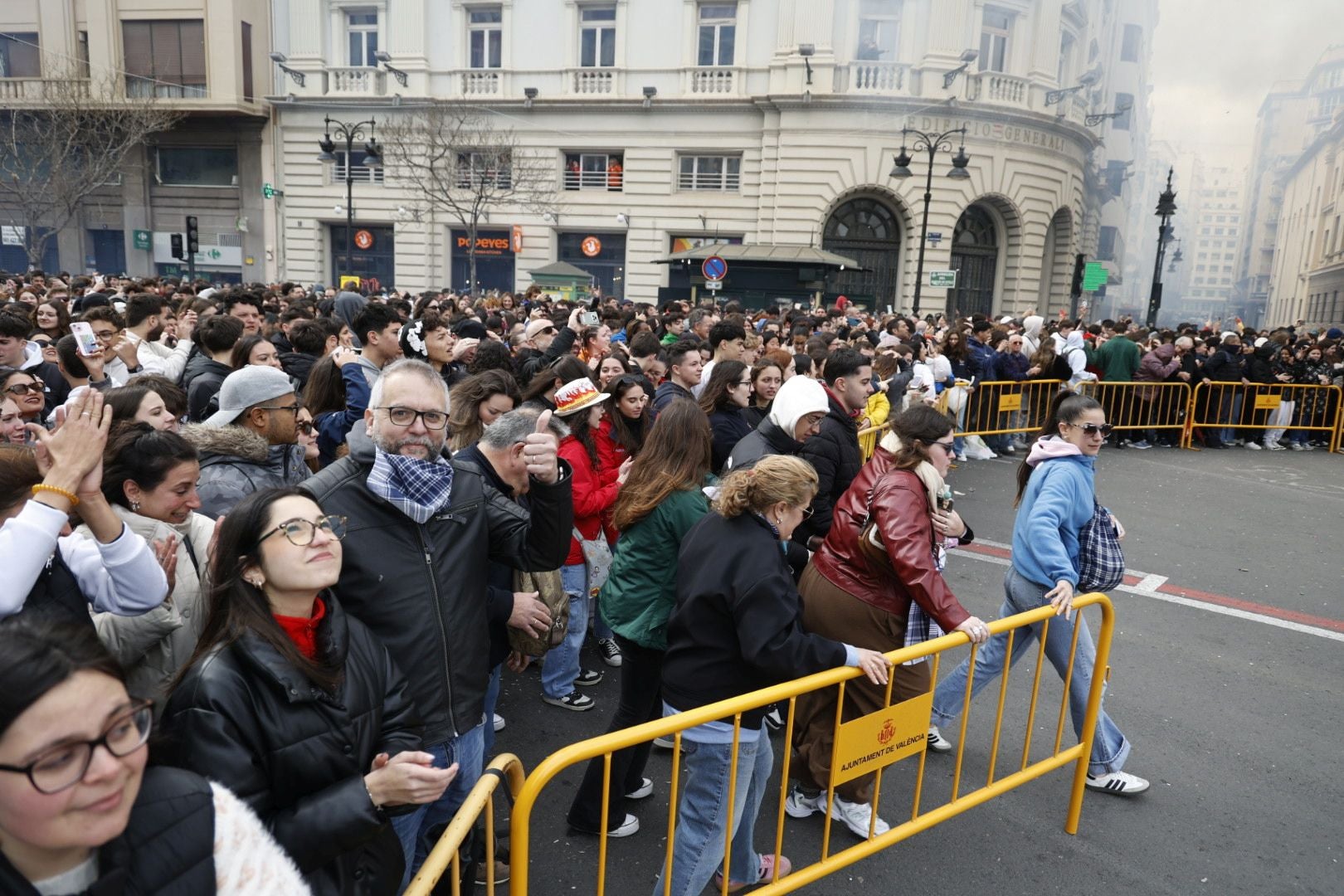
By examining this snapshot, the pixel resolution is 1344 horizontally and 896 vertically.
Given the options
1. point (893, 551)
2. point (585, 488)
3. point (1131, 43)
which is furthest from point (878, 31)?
point (1131, 43)

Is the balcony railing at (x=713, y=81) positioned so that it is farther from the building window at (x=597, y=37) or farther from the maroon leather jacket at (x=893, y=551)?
the maroon leather jacket at (x=893, y=551)

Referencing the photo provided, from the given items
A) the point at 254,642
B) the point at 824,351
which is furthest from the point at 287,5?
the point at 254,642

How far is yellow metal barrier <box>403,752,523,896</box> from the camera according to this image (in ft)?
6.79

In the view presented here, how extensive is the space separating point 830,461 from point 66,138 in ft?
122

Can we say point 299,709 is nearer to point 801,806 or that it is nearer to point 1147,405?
point 801,806

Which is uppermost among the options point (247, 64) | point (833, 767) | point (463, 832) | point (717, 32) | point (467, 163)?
point (717, 32)

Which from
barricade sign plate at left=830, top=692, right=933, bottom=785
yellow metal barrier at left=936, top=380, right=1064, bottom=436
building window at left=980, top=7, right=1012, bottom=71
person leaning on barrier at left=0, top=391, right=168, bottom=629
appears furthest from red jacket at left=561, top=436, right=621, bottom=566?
building window at left=980, top=7, right=1012, bottom=71

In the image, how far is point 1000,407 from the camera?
42.2ft

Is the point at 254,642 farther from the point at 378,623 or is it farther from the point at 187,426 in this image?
the point at 187,426

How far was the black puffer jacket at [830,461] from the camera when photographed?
5.00 metres

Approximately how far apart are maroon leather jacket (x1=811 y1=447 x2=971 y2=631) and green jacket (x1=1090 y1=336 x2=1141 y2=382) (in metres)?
11.6

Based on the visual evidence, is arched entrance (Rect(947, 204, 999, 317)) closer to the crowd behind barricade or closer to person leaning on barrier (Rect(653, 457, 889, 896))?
the crowd behind barricade

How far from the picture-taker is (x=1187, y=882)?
3.71m

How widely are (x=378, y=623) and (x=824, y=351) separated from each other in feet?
22.0
